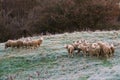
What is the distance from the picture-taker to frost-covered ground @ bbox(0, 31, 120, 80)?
11.7 metres

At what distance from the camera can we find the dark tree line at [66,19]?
1492 inches

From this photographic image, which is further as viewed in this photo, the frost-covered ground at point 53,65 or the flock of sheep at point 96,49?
the flock of sheep at point 96,49

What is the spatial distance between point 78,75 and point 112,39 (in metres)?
7.14

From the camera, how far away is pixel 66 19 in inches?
1500

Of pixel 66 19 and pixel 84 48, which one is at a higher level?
pixel 66 19

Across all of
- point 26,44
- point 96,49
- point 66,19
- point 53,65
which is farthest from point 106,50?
point 66,19

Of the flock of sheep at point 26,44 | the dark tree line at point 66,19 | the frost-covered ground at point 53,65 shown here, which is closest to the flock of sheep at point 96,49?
the frost-covered ground at point 53,65

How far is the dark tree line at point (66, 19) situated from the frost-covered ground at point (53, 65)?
19.7 meters

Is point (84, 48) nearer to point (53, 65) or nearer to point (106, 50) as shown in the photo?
point (106, 50)

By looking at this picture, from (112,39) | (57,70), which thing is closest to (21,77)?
(57,70)

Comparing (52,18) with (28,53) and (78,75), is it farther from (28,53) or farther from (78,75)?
(78,75)

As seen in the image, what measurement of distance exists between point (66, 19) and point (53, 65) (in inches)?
955

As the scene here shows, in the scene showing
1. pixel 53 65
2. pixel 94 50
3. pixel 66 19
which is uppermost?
pixel 66 19

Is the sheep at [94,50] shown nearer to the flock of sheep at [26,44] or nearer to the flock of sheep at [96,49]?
the flock of sheep at [96,49]
